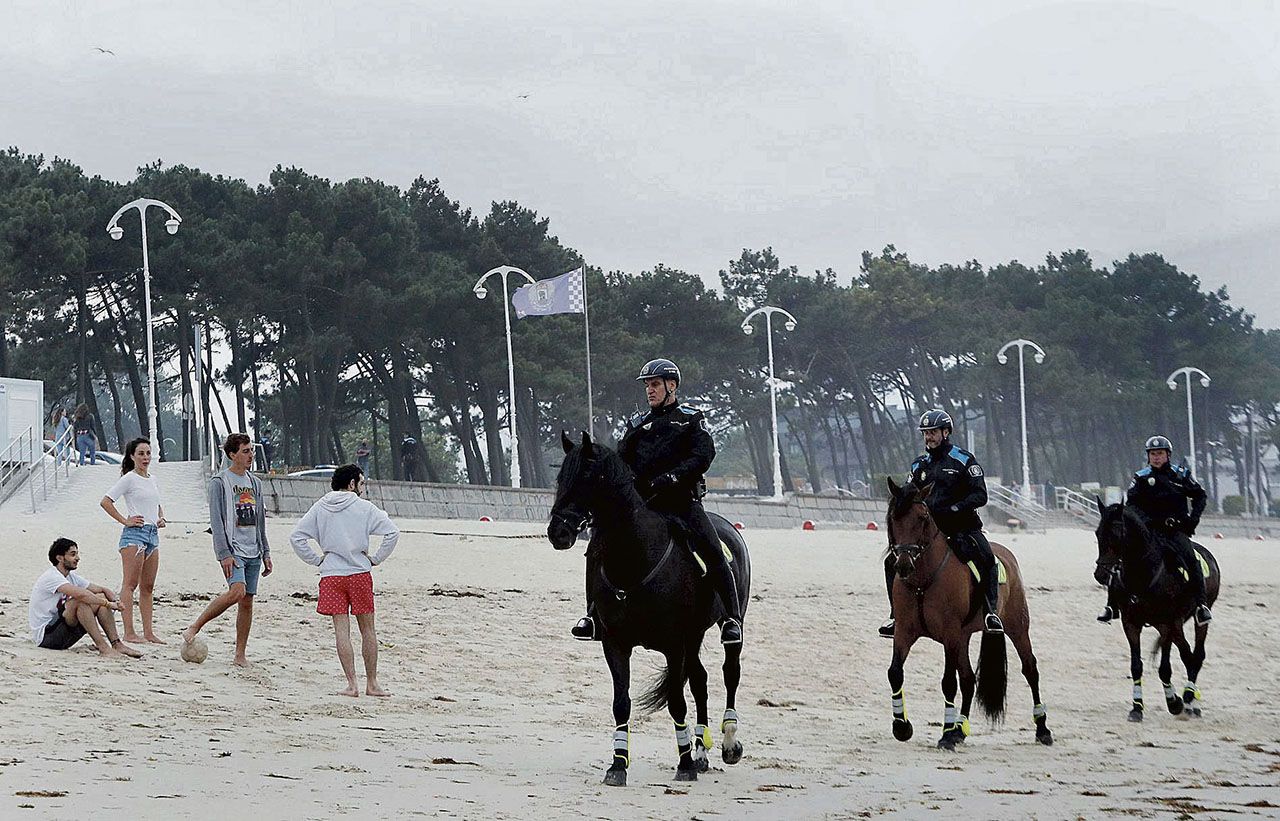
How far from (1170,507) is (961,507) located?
10.2 ft

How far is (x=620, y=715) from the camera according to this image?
9055 millimetres

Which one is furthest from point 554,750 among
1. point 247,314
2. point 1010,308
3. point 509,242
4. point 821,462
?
point 821,462

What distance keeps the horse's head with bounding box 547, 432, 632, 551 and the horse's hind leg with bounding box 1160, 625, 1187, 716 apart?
5.98 meters

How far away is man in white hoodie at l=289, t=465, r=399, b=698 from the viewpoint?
1200 cm

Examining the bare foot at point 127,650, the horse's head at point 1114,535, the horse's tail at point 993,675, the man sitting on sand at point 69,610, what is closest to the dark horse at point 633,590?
the horse's tail at point 993,675

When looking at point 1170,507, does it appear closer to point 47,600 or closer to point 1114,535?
point 1114,535

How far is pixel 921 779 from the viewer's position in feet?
29.9

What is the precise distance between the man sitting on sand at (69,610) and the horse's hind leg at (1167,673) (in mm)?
8314

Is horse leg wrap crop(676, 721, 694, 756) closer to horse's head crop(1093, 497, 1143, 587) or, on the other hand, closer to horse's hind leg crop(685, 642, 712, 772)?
horse's hind leg crop(685, 642, 712, 772)

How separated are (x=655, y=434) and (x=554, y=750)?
7.14ft

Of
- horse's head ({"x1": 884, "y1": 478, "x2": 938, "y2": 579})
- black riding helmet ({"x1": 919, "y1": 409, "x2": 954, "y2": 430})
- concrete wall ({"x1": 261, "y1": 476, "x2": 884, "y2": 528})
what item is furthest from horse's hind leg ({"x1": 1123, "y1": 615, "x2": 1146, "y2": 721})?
concrete wall ({"x1": 261, "y1": 476, "x2": 884, "y2": 528})

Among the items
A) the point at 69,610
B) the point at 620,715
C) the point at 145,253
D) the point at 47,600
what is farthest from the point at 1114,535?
the point at 145,253

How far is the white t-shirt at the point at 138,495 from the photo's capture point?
13.5 meters

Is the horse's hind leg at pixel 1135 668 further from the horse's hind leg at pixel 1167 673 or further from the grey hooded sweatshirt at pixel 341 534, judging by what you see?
the grey hooded sweatshirt at pixel 341 534
